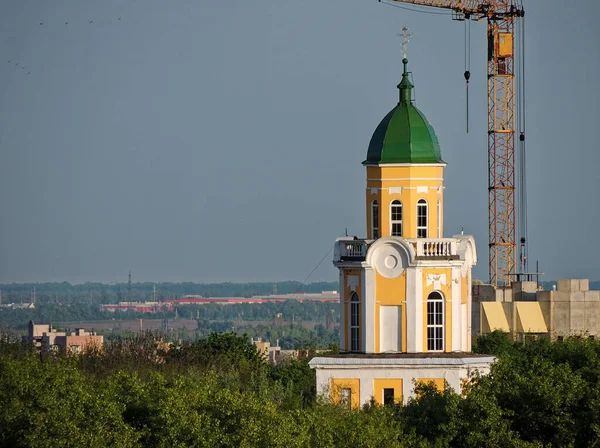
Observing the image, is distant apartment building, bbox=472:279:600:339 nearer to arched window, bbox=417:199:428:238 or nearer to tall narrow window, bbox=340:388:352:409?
arched window, bbox=417:199:428:238

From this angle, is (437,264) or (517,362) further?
(517,362)

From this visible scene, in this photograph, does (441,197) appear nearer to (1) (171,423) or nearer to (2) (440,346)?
(2) (440,346)

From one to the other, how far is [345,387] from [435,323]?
434cm

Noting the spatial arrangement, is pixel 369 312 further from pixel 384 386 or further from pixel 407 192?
pixel 407 192

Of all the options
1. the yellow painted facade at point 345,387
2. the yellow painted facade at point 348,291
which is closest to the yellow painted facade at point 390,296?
the yellow painted facade at point 348,291

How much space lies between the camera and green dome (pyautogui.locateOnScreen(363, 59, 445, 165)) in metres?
81.2

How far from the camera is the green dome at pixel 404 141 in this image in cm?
8119

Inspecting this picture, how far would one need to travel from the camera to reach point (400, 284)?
264 feet

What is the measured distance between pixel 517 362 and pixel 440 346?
291 inches

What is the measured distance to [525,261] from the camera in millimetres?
177250

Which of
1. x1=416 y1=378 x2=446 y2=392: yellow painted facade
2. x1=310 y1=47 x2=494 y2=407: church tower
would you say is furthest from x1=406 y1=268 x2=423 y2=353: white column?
x1=416 y1=378 x2=446 y2=392: yellow painted facade

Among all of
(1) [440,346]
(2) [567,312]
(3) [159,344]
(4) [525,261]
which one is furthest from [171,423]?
(4) [525,261]

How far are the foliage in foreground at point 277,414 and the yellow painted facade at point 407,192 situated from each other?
24.2ft

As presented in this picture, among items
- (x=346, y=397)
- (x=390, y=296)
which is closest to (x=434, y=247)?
(x=390, y=296)
